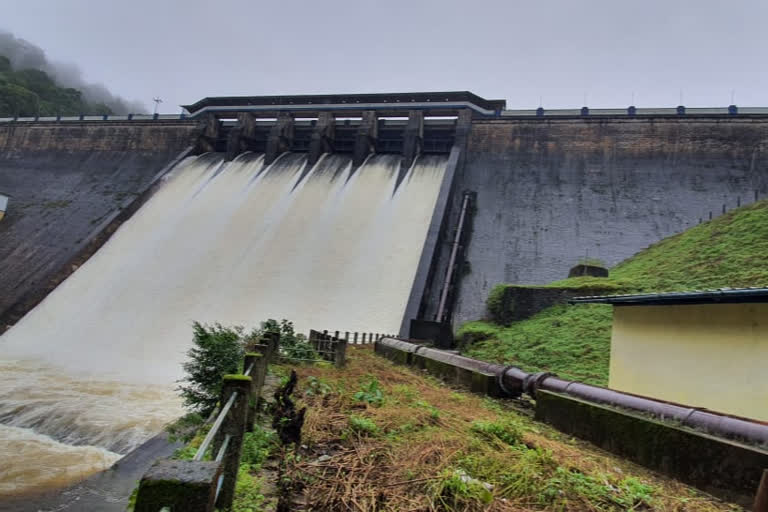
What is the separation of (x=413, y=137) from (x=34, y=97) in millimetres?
39125

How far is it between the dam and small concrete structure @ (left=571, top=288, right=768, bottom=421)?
7901mm

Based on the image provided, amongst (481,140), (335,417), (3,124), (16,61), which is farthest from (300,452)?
(16,61)

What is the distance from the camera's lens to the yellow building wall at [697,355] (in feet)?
16.2

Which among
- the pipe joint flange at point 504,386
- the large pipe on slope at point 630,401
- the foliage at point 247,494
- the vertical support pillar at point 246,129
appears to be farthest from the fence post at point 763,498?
the vertical support pillar at point 246,129

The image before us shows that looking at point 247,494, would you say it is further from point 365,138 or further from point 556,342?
point 365,138

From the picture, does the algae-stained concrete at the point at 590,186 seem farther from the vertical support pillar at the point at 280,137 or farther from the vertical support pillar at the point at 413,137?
the vertical support pillar at the point at 280,137

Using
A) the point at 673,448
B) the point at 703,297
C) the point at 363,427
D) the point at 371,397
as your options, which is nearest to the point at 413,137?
the point at 703,297

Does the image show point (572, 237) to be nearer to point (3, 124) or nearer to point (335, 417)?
point (335, 417)

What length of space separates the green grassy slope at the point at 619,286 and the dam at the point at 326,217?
2.23 m

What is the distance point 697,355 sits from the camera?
18.7ft

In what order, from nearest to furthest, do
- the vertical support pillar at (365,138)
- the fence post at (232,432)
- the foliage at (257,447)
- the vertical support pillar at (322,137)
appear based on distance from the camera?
1. the fence post at (232,432)
2. the foliage at (257,447)
3. the vertical support pillar at (365,138)
4. the vertical support pillar at (322,137)

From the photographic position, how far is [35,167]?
27438 mm

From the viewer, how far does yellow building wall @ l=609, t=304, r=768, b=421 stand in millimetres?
4949

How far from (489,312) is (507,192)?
7.11m
